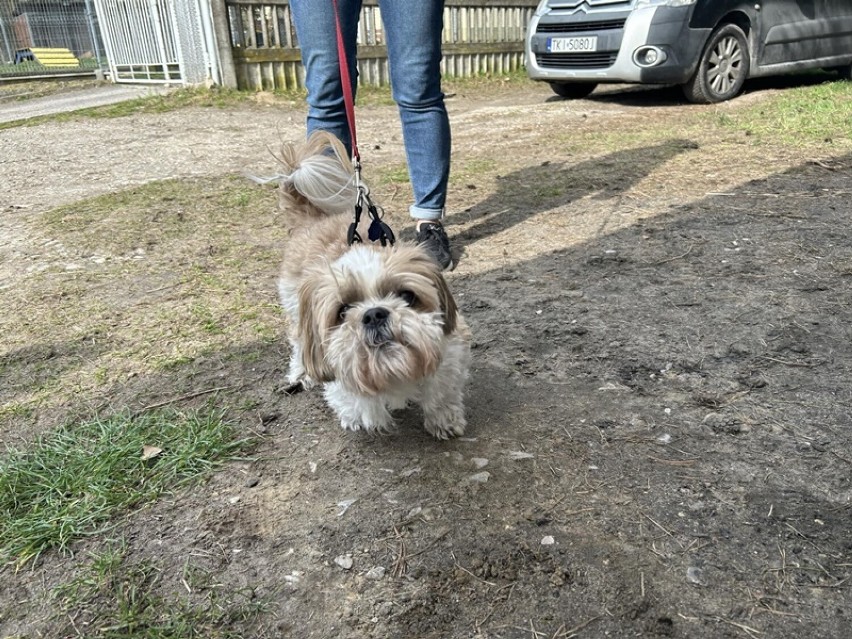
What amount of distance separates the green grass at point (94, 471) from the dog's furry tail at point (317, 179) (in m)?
1.25

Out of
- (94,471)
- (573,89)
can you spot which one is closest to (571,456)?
(94,471)

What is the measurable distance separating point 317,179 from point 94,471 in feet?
5.49

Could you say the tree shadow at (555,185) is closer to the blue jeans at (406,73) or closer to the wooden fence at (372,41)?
the blue jeans at (406,73)

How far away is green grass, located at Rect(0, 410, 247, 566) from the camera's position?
215 centimetres

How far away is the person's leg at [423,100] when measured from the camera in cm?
366

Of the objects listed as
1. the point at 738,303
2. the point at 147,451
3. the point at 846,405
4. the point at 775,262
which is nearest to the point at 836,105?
the point at 775,262

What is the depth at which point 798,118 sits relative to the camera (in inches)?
290

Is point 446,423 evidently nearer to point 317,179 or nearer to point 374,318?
point 374,318

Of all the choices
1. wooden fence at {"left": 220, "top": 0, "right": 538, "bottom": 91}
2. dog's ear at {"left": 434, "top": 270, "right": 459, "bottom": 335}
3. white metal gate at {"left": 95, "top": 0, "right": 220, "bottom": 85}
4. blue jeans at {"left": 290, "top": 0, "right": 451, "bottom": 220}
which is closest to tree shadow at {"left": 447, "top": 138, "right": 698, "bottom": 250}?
blue jeans at {"left": 290, "top": 0, "right": 451, "bottom": 220}

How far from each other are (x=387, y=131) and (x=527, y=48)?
119 inches

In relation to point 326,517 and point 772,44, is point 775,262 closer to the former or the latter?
point 326,517

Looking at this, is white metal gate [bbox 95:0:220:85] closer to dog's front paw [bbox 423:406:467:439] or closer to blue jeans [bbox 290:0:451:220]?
blue jeans [bbox 290:0:451:220]

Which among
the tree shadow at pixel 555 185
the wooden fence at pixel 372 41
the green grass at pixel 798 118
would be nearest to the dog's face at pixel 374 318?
the tree shadow at pixel 555 185

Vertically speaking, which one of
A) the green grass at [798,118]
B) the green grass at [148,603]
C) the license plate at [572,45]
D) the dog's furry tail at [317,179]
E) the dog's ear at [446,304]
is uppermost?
the license plate at [572,45]
